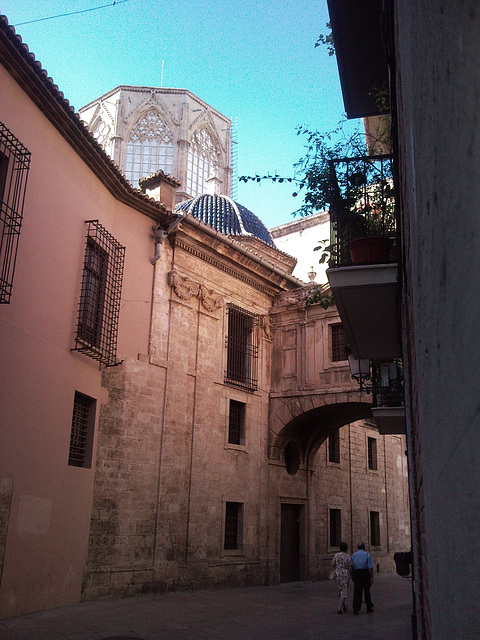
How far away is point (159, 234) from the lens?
15.0 meters

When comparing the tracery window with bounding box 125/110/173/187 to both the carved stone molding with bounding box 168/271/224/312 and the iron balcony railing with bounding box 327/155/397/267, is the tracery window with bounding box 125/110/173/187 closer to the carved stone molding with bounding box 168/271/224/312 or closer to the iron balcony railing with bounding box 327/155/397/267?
the carved stone molding with bounding box 168/271/224/312

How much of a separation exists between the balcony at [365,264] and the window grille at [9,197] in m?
4.97

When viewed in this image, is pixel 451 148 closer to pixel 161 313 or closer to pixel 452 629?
pixel 452 629

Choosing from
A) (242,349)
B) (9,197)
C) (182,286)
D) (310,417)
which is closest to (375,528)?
(310,417)

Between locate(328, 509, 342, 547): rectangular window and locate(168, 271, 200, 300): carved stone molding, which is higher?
locate(168, 271, 200, 300): carved stone molding

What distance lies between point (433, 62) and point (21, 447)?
983cm

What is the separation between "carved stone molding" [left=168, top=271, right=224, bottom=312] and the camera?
49.9ft

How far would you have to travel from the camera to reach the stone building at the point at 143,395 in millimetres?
10156

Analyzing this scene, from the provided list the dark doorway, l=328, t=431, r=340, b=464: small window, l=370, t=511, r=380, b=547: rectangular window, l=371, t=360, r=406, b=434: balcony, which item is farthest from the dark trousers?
l=370, t=511, r=380, b=547: rectangular window

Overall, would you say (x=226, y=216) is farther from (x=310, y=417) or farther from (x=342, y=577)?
(x=342, y=577)

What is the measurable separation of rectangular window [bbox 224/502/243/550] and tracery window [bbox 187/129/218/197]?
26.1 m

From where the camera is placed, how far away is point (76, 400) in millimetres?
12172

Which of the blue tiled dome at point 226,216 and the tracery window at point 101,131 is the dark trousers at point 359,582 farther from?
the tracery window at point 101,131

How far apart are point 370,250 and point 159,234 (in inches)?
397
